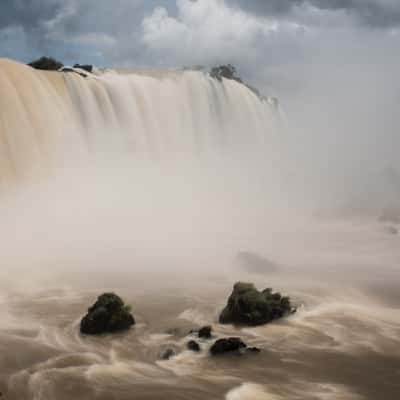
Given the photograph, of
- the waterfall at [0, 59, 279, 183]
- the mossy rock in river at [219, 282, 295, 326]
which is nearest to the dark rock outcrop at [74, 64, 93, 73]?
the waterfall at [0, 59, 279, 183]

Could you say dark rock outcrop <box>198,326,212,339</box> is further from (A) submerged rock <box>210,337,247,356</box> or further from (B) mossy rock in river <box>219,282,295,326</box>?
(B) mossy rock in river <box>219,282,295,326</box>

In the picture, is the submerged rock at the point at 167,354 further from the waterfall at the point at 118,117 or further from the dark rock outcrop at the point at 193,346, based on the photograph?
the waterfall at the point at 118,117

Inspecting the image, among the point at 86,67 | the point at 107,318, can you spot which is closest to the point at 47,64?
the point at 86,67

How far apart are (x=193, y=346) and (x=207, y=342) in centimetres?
51

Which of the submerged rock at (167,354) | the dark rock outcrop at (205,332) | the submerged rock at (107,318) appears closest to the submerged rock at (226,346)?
the dark rock outcrop at (205,332)

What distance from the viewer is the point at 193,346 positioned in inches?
551

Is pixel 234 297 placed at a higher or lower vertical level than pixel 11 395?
higher

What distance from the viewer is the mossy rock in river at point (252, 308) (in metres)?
16.2

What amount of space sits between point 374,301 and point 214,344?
23.9 feet

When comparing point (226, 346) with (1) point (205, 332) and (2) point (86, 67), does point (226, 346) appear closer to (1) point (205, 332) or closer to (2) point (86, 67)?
(1) point (205, 332)

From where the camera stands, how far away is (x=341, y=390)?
11648mm

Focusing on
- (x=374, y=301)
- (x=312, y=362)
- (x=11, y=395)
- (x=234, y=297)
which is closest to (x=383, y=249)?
(x=374, y=301)

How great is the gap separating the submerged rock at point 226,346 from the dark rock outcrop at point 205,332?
0.73 m

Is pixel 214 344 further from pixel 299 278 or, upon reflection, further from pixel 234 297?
pixel 299 278
